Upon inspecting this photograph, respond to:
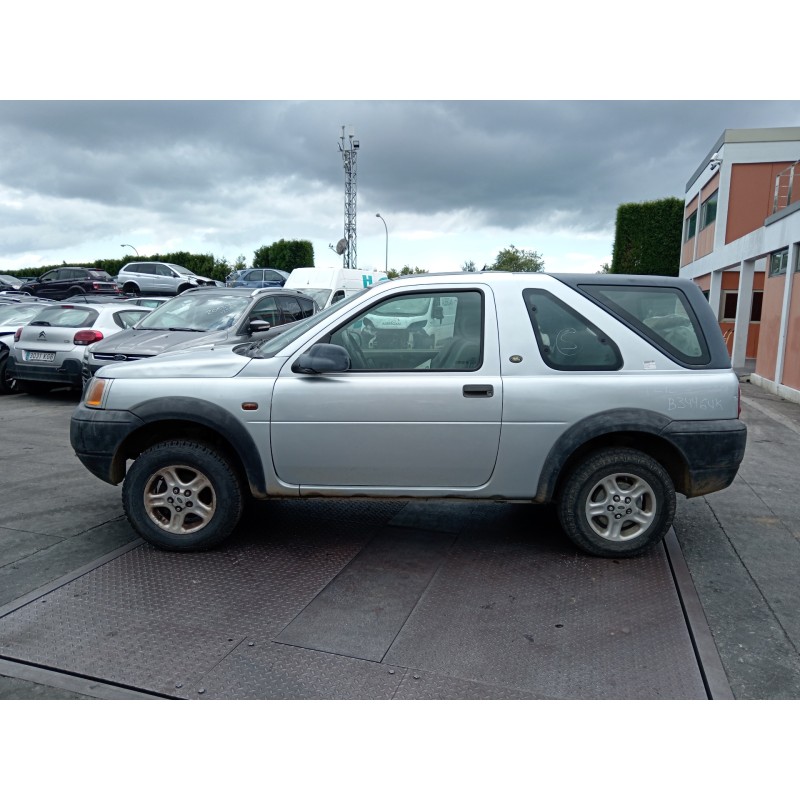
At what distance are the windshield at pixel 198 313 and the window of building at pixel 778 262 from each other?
10.4 meters

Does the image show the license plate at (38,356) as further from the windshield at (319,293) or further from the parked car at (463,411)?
the parked car at (463,411)

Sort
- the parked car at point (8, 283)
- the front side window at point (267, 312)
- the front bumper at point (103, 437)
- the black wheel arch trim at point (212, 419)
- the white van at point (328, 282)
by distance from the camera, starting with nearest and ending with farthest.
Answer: the black wheel arch trim at point (212, 419), the front bumper at point (103, 437), the front side window at point (267, 312), the white van at point (328, 282), the parked car at point (8, 283)

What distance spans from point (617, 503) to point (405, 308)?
186 centimetres

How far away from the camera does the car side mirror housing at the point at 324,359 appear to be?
4.13m

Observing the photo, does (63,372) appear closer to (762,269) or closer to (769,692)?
(769,692)

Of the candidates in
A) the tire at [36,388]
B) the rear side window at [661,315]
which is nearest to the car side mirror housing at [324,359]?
the rear side window at [661,315]

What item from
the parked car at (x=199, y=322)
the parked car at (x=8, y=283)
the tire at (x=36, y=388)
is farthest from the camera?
the parked car at (x=8, y=283)

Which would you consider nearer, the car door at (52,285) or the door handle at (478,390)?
the door handle at (478,390)

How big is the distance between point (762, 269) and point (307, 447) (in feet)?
61.4

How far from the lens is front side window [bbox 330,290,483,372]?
4297mm

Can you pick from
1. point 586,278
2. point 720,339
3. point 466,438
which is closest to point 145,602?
point 466,438

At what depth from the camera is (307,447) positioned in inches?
168

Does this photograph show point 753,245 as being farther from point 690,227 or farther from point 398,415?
point 398,415

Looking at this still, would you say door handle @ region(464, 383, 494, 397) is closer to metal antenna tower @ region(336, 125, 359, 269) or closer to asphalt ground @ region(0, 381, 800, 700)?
asphalt ground @ region(0, 381, 800, 700)
